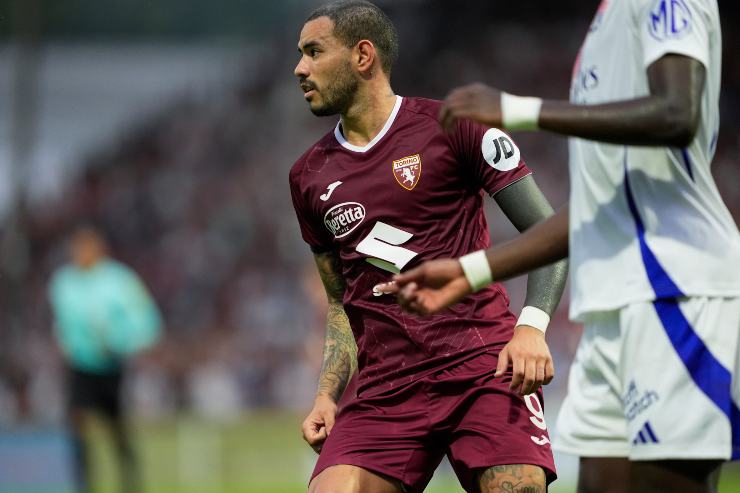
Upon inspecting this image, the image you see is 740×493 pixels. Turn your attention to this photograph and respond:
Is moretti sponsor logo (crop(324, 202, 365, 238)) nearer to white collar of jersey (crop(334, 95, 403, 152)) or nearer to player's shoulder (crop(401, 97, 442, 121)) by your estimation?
white collar of jersey (crop(334, 95, 403, 152))

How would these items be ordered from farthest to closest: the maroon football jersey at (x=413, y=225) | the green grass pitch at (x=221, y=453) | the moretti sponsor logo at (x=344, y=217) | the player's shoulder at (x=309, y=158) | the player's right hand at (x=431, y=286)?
1. the green grass pitch at (x=221, y=453)
2. the player's shoulder at (x=309, y=158)
3. the moretti sponsor logo at (x=344, y=217)
4. the maroon football jersey at (x=413, y=225)
5. the player's right hand at (x=431, y=286)

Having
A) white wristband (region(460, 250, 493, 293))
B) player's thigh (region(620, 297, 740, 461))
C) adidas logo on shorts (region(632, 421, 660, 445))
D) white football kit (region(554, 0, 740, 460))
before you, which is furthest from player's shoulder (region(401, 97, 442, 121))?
adidas logo on shorts (region(632, 421, 660, 445))

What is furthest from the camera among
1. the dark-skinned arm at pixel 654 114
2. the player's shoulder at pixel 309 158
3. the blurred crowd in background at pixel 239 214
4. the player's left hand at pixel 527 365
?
the blurred crowd in background at pixel 239 214

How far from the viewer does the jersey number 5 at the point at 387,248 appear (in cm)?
454

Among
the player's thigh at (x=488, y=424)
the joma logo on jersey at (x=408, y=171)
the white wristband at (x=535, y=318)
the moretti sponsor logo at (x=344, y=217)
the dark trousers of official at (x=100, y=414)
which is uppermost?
the joma logo on jersey at (x=408, y=171)

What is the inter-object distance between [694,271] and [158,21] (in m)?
26.9

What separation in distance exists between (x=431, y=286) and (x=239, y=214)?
18621 mm

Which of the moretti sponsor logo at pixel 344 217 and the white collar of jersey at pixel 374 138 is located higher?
the white collar of jersey at pixel 374 138

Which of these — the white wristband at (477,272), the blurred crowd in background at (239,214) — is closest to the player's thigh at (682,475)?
the white wristband at (477,272)

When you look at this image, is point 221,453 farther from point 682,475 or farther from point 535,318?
point 682,475

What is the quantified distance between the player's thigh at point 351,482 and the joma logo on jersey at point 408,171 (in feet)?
3.41

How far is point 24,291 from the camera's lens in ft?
76.3

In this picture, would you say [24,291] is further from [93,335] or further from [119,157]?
[93,335]

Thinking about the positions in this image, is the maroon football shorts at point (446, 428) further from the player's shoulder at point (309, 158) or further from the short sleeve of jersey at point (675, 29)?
the short sleeve of jersey at point (675, 29)
